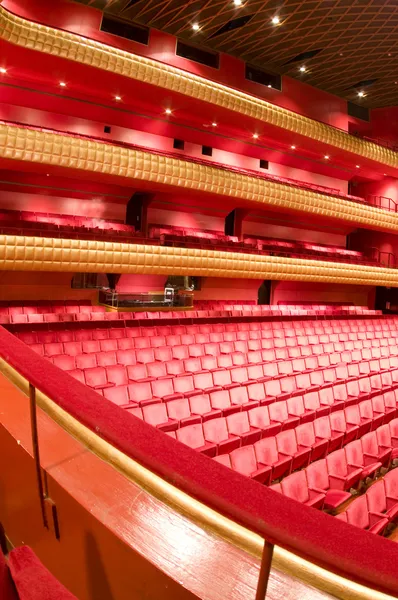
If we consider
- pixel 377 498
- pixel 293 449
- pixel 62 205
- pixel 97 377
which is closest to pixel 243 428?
pixel 293 449

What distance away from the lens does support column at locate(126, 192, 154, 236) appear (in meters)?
6.04

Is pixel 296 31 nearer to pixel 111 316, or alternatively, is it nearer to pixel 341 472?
pixel 111 316

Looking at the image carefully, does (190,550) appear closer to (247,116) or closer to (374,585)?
(374,585)

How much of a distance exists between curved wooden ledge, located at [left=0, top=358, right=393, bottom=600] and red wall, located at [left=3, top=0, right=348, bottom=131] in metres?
5.43

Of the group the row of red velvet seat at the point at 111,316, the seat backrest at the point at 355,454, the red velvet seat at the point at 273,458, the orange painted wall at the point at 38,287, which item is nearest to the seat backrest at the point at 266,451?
the red velvet seat at the point at 273,458

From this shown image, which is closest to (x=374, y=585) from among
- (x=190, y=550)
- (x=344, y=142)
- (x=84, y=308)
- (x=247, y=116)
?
(x=190, y=550)

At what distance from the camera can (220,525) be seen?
21.8 inches

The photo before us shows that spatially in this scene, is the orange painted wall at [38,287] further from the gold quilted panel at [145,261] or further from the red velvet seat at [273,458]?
the red velvet seat at [273,458]

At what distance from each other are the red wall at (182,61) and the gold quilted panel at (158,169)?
1.52 metres

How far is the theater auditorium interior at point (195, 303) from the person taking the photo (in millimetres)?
505

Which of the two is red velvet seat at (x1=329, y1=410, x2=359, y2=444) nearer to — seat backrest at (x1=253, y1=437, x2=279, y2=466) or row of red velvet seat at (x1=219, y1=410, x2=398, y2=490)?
row of red velvet seat at (x1=219, y1=410, x2=398, y2=490)

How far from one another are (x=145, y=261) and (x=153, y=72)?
1941mm

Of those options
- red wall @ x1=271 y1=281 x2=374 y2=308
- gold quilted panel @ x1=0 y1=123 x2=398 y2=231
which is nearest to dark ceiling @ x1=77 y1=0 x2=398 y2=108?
gold quilted panel @ x1=0 y1=123 x2=398 y2=231

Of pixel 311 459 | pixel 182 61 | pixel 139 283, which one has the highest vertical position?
pixel 182 61
